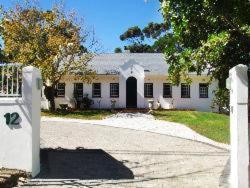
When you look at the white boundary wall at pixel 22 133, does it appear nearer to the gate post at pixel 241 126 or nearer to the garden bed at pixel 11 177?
the garden bed at pixel 11 177

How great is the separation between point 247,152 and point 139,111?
2470 cm

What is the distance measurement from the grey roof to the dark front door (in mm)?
1213

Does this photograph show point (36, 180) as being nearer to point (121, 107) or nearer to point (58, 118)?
point (58, 118)

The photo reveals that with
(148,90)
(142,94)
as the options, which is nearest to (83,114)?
(142,94)

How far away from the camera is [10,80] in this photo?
13406 mm

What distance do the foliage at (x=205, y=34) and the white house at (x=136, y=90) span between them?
80.4ft

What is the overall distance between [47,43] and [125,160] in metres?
19.2

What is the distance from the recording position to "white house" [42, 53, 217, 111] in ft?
124

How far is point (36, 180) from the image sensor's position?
12.4m

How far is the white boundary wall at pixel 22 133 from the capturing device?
42.0 ft

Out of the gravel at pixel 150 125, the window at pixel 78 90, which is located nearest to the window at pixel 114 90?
A: the window at pixel 78 90

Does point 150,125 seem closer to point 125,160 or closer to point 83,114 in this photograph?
point 83,114

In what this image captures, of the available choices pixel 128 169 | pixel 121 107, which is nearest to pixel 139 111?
pixel 121 107

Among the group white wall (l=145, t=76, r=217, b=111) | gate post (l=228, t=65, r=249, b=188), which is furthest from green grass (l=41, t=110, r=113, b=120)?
gate post (l=228, t=65, r=249, b=188)
